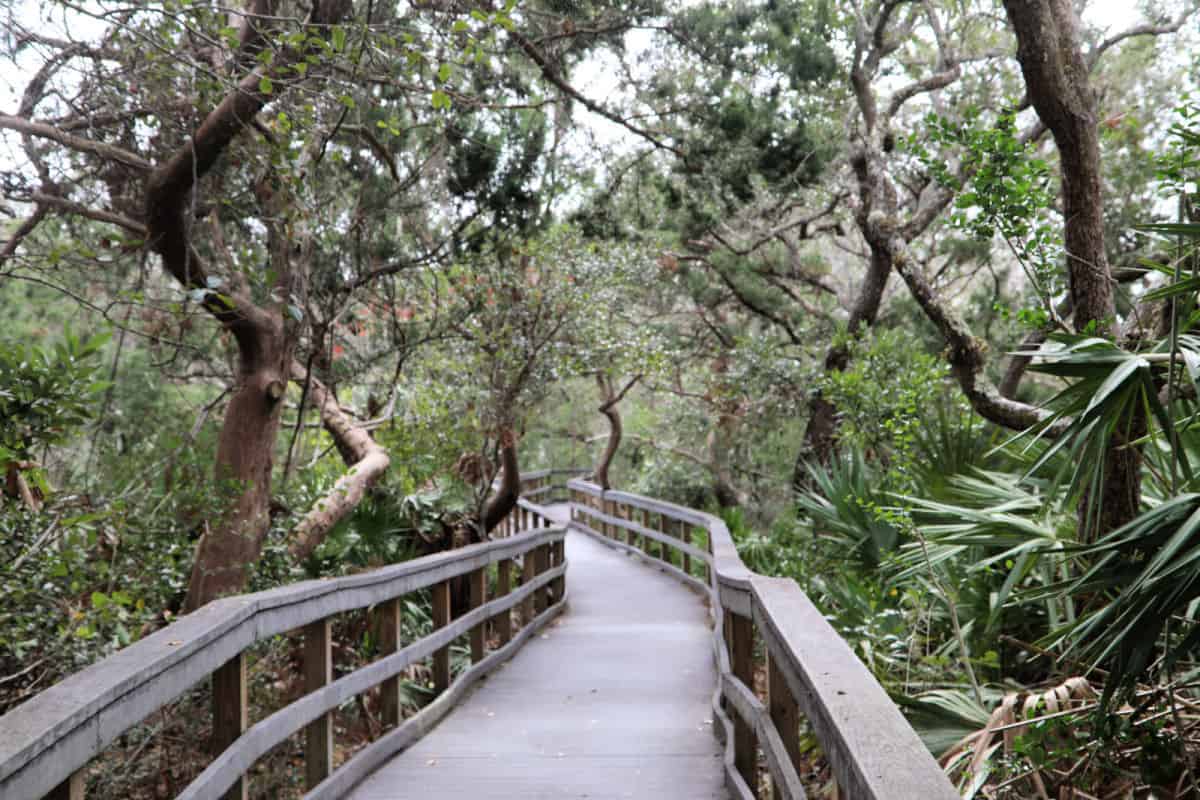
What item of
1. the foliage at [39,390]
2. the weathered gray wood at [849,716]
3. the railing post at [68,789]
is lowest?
the railing post at [68,789]

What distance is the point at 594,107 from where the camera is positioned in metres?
8.23

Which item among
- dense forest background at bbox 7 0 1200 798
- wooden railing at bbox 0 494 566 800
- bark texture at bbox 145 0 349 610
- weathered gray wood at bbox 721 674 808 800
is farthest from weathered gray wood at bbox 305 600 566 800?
weathered gray wood at bbox 721 674 808 800

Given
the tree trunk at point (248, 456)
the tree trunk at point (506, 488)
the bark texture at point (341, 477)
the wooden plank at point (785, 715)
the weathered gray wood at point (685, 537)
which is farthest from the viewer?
the weathered gray wood at point (685, 537)

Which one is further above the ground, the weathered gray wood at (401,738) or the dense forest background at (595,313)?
the dense forest background at (595,313)

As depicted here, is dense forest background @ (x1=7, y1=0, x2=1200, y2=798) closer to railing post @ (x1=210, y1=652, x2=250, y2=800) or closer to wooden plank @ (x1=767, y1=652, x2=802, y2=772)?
wooden plank @ (x1=767, y1=652, x2=802, y2=772)

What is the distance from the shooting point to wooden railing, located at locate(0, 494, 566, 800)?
2.06 m

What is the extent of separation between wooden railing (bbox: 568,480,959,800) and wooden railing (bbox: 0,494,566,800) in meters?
1.51

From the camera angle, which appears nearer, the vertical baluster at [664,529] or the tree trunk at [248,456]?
the tree trunk at [248,456]

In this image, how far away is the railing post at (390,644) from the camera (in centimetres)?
483

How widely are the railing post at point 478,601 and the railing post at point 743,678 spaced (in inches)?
103

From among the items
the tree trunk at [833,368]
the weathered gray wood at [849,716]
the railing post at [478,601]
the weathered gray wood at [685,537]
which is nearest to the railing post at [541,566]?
the weathered gray wood at [685,537]

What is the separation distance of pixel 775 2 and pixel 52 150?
5624mm

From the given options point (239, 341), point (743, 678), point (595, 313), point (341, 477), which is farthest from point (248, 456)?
point (595, 313)

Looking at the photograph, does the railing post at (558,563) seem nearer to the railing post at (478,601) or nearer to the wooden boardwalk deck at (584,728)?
the wooden boardwalk deck at (584,728)
